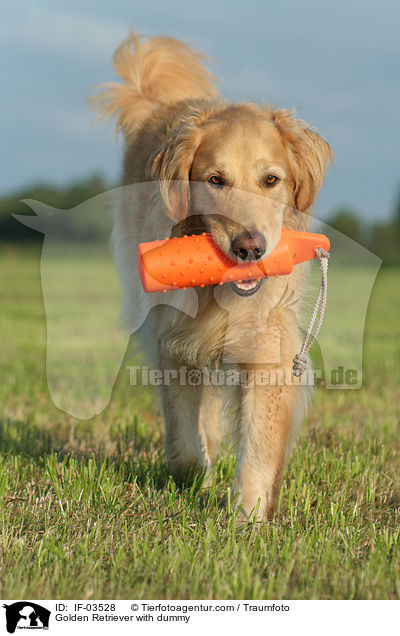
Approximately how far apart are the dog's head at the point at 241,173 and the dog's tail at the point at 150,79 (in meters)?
1.98

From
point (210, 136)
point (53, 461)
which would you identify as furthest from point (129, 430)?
point (210, 136)

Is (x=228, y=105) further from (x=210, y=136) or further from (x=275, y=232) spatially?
(x=275, y=232)

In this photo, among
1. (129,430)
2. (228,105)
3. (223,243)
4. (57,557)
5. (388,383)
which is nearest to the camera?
(57,557)

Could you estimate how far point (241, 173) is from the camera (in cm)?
323

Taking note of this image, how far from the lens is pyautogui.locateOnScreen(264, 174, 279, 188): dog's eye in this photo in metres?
3.26

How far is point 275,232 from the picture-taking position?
317cm

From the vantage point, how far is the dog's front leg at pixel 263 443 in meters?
3.27

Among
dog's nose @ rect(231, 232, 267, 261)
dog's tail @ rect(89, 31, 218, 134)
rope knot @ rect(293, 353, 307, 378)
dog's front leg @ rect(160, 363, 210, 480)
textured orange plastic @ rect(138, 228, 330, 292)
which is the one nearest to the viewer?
dog's nose @ rect(231, 232, 267, 261)

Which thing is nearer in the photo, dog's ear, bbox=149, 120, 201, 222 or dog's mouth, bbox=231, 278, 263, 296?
dog's mouth, bbox=231, 278, 263, 296

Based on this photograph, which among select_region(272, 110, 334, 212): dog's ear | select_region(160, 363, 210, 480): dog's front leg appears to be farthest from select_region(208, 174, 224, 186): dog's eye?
select_region(160, 363, 210, 480): dog's front leg

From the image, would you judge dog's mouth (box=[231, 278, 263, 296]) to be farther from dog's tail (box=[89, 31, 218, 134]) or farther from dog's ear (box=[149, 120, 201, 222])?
dog's tail (box=[89, 31, 218, 134])

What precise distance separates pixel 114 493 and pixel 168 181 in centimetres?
158

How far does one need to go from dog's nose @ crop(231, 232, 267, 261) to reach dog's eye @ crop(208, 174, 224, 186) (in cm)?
36
